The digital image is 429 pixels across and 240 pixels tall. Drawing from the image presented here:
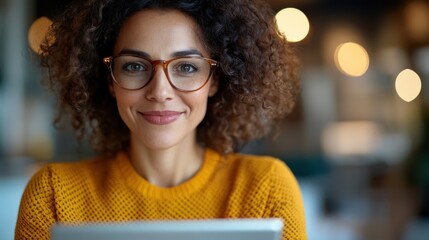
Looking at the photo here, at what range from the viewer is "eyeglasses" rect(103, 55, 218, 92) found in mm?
1228

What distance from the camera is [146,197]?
1356mm

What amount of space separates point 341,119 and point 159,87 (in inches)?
326

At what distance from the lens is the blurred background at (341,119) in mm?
4727

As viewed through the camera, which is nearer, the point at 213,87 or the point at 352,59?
the point at 213,87

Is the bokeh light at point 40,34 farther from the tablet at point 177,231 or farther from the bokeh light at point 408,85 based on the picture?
the bokeh light at point 408,85

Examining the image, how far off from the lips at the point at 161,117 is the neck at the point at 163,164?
15 centimetres

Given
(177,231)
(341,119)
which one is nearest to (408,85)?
(341,119)

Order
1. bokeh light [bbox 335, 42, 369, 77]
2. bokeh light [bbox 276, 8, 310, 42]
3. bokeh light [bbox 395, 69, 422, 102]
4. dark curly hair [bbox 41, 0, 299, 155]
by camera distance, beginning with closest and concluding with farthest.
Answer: dark curly hair [bbox 41, 0, 299, 155], bokeh light [bbox 276, 8, 310, 42], bokeh light [bbox 335, 42, 369, 77], bokeh light [bbox 395, 69, 422, 102]

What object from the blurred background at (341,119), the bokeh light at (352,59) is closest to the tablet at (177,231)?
the blurred background at (341,119)

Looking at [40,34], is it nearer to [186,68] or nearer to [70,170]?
[70,170]

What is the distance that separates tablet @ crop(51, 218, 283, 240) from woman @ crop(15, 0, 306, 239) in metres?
0.54

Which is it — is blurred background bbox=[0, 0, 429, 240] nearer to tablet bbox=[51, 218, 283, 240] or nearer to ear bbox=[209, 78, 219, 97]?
ear bbox=[209, 78, 219, 97]

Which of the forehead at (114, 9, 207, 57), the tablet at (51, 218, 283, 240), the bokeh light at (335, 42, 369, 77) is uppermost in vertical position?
the bokeh light at (335, 42, 369, 77)

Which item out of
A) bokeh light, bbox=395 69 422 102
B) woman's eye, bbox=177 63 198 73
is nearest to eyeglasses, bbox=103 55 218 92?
woman's eye, bbox=177 63 198 73
